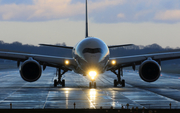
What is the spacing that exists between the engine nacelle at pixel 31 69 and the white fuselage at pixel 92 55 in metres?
3.56

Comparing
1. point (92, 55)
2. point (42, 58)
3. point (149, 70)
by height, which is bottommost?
point (149, 70)


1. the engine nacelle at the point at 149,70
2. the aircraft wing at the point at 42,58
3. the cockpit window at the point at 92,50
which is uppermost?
the cockpit window at the point at 92,50

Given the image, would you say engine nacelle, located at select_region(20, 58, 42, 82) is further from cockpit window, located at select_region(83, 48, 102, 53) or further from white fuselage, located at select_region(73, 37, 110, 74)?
cockpit window, located at select_region(83, 48, 102, 53)

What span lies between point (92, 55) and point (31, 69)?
5219 mm

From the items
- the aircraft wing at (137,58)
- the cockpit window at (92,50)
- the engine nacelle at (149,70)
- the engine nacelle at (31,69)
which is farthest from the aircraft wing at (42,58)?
the engine nacelle at (149,70)

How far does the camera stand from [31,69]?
26438mm

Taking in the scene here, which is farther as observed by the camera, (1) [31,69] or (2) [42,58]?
(2) [42,58]

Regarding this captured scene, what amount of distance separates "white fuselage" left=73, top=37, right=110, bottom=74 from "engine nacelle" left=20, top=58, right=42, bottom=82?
3562 millimetres

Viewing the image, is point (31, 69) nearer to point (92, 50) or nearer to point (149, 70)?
point (92, 50)

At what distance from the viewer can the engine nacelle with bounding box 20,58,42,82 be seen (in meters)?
26.2

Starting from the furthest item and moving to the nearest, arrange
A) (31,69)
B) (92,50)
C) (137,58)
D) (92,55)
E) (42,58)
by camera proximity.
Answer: (137,58)
(42,58)
(31,69)
(92,50)
(92,55)

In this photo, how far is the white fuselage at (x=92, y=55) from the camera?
25672 millimetres

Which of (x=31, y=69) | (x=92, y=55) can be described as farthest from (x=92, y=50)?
(x=31, y=69)

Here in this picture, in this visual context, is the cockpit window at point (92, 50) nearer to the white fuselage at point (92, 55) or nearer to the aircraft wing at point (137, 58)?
the white fuselage at point (92, 55)
